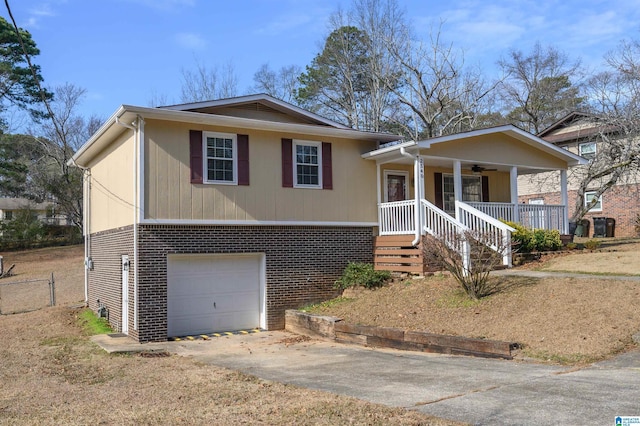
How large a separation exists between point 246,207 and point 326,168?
264 centimetres

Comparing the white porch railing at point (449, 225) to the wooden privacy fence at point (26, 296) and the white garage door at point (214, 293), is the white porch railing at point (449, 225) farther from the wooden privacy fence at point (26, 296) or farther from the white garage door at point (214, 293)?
the wooden privacy fence at point (26, 296)

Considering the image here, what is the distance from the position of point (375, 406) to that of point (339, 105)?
31.1m

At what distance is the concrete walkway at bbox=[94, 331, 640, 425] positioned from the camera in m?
5.73

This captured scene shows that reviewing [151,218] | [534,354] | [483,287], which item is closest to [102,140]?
[151,218]

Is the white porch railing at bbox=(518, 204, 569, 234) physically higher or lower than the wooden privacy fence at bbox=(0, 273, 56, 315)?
higher

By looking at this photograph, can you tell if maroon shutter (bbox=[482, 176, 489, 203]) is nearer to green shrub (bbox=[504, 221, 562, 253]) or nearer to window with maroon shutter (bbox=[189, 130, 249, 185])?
green shrub (bbox=[504, 221, 562, 253])

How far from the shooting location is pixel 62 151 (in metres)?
39.5

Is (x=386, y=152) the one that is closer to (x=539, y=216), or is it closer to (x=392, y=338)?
(x=539, y=216)

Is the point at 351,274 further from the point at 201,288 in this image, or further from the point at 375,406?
the point at 375,406

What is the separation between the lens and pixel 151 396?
733 cm

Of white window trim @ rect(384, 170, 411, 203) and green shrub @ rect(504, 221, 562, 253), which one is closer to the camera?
green shrub @ rect(504, 221, 562, 253)

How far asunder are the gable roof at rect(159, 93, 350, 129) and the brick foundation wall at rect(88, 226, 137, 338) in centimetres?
354

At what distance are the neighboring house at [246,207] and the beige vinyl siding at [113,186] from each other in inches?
2.1

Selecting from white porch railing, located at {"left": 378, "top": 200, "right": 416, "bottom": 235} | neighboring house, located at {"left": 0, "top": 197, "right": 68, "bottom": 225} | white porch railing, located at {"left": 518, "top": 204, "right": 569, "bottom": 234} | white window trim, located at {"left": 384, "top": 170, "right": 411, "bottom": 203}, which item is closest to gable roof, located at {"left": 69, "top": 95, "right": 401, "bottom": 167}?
white window trim, located at {"left": 384, "top": 170, "right": 411, "bottom": 203}
